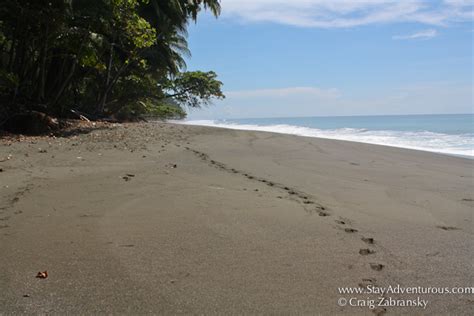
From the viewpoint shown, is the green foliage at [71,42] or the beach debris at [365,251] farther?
the green foliage at [71,42]

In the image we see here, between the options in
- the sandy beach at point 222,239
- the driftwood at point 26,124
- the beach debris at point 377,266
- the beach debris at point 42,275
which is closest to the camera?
the sandy beach at point 222,239

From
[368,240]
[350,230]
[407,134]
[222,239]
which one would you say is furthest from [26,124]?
[407,134]

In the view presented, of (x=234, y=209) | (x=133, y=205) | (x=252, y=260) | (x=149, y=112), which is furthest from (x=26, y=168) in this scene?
(x=149, y=112)

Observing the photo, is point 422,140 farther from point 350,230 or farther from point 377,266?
point 377,266

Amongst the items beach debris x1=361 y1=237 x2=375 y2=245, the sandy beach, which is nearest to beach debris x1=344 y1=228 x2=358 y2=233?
the sandy beach

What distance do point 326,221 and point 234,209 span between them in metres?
0.92

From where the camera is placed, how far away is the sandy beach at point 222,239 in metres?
2.23

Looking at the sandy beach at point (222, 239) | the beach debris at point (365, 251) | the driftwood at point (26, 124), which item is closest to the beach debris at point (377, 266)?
the sandy beach at point (222, 239)

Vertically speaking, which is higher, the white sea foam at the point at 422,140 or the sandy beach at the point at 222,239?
the white sea foam at the point at 422,140

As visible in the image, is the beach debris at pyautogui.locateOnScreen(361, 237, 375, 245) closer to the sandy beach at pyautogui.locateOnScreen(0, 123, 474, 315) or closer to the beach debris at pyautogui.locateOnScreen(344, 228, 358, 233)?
the sandy beach at pyautogui.locateOnScreen(0, 123, 474, 315)

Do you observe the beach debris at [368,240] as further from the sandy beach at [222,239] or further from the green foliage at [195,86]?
the green foliage at [195,86]

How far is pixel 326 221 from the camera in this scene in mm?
3678

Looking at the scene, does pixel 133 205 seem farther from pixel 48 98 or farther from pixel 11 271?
pixel 48 98

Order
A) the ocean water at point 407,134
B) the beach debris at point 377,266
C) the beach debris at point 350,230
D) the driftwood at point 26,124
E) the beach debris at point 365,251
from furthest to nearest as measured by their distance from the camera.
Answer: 1. the ocean water at point 407,134
2. the driftwood at point 26,124
3. the beach debris at point 350,230
4. the beach debris at point 365,251
5. the beach debris at point 377,266
